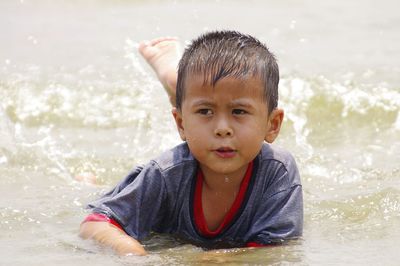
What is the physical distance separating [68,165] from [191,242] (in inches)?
77.8

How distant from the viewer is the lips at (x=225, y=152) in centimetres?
402

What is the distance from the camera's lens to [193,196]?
431 cm

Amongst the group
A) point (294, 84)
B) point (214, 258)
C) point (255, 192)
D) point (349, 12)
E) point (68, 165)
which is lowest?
point (214, 258)

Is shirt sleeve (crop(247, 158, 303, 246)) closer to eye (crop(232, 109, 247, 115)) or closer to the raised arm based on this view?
eye (crop(232, 109, 247, 115))

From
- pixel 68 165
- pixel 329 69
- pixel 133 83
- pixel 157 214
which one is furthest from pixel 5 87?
pixel 157 214

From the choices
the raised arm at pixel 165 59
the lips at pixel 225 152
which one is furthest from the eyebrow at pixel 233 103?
the raised arm at pixel 165 59

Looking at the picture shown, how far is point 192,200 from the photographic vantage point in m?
4.31

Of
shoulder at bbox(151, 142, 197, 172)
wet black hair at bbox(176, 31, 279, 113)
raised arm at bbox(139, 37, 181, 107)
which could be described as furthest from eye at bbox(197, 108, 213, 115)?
→ raised arm at bbox(139, 37, 181, 107)

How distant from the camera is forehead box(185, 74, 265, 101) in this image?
13.1 feet

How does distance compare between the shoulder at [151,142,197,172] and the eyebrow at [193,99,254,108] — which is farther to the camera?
the shoulder at [151,142,197,172]

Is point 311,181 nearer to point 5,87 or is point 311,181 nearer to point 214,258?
point 214,258

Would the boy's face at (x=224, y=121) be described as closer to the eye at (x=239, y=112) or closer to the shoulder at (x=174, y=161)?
the eye at (x=239, y=112)

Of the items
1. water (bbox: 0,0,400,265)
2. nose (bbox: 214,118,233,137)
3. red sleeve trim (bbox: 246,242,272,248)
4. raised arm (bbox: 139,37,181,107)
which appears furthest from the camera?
raised arm (bbox: 139,37,181,107)

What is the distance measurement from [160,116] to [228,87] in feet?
10.2
